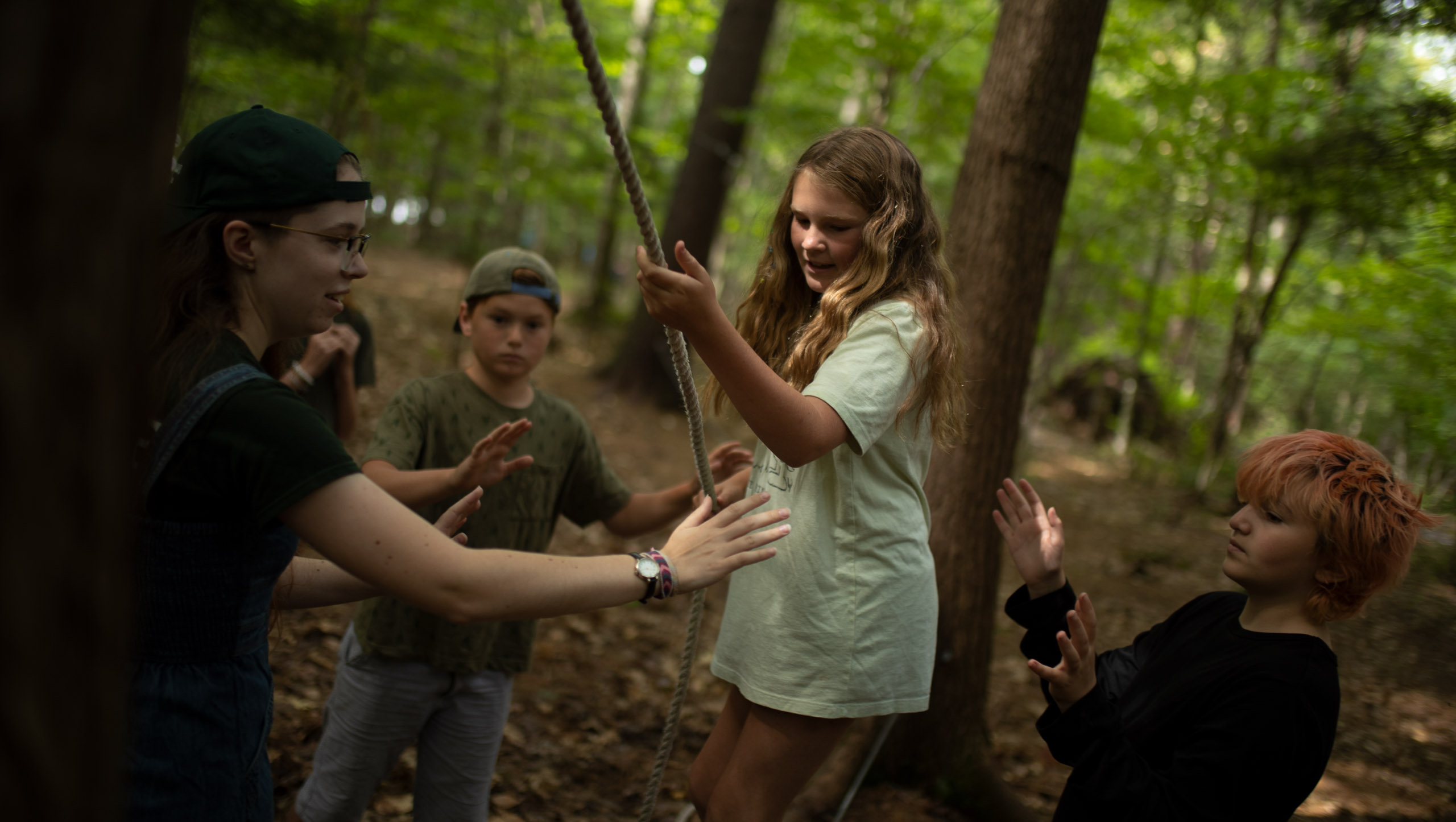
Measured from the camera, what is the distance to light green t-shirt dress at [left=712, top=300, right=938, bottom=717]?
197 centimetres

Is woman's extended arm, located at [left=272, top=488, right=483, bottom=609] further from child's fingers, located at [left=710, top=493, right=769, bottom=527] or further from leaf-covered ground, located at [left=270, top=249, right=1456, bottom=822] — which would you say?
child's fingers, located at [left=710, top=493, right=769, bottom=527]

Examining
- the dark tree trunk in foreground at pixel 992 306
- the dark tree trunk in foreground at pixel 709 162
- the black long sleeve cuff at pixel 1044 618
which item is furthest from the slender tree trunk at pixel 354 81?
the black long sleeve cuff at pixel 1044 618

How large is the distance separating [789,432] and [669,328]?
334 mm

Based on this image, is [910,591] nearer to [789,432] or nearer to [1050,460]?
[789,432]

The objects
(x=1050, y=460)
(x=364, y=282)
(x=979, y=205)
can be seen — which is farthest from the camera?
(x=1050, y=460)

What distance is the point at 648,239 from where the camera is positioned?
1.65 meters

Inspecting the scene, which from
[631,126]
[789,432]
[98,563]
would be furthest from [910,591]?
[631,126]

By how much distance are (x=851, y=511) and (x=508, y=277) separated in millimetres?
1420

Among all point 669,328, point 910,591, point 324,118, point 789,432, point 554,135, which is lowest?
point 910,591

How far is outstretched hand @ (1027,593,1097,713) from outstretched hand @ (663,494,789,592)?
0.62 metres

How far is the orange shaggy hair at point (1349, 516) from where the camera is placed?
1824mm

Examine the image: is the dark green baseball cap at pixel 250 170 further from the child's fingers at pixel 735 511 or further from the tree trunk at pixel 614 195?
the tree trunk at pixel 614 195

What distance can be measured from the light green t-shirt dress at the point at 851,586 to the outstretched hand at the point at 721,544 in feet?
1.06

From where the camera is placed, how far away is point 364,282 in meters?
11.5
